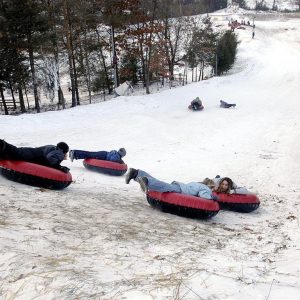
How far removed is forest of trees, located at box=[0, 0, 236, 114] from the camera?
2216 cm

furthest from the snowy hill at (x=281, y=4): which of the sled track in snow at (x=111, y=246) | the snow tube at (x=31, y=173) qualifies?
the sled track in snow at (x=111, y=246)

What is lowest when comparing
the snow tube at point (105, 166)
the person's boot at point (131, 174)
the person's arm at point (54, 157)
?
the snow tube at point (105, 166)

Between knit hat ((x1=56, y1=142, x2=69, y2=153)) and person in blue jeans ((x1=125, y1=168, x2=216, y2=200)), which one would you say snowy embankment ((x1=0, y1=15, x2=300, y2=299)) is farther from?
knit hat ((x1=56, y1=142, x2=69, y2=153))

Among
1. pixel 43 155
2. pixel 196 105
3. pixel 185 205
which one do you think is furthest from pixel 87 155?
pixel 196 105

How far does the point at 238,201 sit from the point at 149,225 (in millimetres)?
2729

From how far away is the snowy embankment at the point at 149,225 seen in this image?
3641mm

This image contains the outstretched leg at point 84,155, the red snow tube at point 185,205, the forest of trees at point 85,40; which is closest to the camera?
the red snow tube at point 185,205

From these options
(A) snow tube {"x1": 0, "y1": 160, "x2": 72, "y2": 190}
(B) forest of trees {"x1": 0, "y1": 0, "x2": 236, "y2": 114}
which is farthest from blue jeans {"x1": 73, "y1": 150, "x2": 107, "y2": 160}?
(B) forest of trees {"x1": 0, "y1": 0, "x2": 236, "y2": 114}

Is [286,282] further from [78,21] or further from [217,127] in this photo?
[78,21]

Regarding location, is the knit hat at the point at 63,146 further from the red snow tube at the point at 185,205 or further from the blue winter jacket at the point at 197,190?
the blue winter jacket at the point at 197,190

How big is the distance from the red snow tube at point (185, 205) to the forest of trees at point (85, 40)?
16.9m

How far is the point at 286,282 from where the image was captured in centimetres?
409

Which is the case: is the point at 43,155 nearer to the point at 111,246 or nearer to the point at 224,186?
the point at 111,246

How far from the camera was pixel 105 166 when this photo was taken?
1011 centimetres
